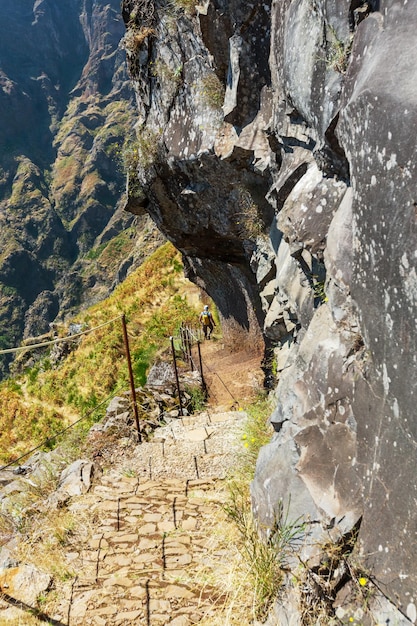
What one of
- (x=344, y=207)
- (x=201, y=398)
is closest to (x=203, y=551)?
(x=344, y=207)

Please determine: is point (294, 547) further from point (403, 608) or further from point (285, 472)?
point (403, 608)

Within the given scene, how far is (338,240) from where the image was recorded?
3881 mm

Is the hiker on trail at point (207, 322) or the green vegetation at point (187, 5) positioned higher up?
the green vegetation at point (187, 5)

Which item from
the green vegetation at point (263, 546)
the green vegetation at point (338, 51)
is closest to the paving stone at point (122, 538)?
the green vegetation at point (263, 546)

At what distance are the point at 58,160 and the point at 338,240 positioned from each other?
524 feet

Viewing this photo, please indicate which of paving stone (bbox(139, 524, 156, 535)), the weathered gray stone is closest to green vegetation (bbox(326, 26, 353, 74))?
paving stone (bbox(139, 524, 156, 535))

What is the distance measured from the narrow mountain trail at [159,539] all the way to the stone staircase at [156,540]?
10 mm

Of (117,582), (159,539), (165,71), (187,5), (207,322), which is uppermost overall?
(187,5)

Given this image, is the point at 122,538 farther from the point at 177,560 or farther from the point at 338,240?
the point at 338,240

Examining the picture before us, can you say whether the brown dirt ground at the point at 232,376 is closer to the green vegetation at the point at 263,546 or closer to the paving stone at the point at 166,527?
the paving stone at the point at 166,527

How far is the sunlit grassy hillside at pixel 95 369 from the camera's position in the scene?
1565 cm

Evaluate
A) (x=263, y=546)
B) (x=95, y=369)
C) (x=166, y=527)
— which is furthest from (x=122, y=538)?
(x=95, y=369)

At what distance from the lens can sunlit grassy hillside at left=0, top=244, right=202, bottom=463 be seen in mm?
15655

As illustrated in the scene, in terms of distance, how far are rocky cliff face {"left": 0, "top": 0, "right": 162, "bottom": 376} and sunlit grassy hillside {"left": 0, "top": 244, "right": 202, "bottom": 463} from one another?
5038cm
